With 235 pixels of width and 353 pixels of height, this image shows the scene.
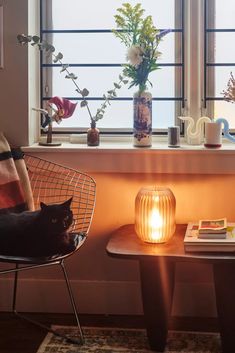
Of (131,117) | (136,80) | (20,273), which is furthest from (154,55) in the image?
(20,273)

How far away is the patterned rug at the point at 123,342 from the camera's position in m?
2.44

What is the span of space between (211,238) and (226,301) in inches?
10.4

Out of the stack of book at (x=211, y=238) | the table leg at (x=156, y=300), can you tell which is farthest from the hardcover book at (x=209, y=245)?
the table leg at (x=156, y=300)

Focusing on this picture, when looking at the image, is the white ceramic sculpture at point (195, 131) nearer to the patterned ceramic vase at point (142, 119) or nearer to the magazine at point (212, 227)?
the patterned ceramic vase at point (142, 119)

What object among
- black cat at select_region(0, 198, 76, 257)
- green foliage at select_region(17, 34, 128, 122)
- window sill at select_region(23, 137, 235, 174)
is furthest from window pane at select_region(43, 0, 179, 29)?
black cat at select_region(0, 198, 76, 257)

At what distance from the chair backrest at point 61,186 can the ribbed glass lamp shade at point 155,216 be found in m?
0.34

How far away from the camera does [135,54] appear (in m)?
2.71

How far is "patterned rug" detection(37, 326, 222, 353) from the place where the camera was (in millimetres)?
2441

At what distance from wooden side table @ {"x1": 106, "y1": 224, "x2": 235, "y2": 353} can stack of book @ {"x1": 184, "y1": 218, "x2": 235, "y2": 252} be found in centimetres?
4

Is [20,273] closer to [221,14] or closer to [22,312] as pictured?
[22,312]

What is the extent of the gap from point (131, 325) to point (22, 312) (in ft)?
1.89

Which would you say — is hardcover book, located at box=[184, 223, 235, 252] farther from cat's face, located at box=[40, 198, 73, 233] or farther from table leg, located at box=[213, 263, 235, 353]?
cat's face, located at box=[40, 198, 73, 233]

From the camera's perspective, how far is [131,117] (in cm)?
305

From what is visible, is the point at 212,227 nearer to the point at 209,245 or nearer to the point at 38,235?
the point at 209,245
